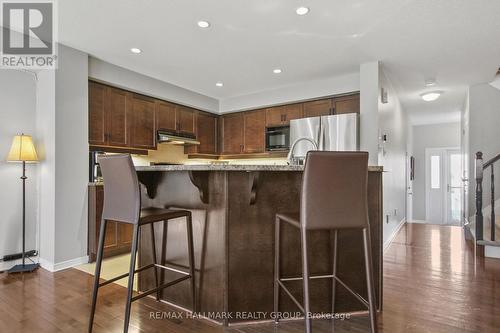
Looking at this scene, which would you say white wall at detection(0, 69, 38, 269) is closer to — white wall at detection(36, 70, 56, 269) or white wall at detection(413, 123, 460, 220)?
white wall at detection(36, 70, 56, 269)

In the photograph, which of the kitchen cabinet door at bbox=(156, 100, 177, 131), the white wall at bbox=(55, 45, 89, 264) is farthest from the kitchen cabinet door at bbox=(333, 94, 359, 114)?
the white wall at bbox=(55, 45, 89, 264)

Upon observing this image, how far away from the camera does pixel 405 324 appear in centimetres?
192

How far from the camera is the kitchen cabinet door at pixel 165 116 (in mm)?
4398

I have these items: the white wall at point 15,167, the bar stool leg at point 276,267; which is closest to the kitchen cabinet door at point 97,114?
the white wall at point 15,167

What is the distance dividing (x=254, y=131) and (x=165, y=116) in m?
1.59

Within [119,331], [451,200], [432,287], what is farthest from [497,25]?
[451,200]

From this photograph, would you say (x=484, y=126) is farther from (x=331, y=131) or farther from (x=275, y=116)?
(x=275, y=116)

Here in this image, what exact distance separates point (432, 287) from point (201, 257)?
7.14 ft

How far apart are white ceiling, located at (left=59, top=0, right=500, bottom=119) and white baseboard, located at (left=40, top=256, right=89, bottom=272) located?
243 centimetres

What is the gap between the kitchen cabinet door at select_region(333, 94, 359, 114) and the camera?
13.1 ft

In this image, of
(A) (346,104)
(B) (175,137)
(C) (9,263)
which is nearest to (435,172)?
(A) (346,104)

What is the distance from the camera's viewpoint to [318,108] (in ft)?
14.3

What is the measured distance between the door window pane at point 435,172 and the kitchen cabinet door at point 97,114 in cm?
815

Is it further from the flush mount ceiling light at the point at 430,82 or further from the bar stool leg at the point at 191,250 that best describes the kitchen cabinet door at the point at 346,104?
the bar stool leg at the point at 191,250
